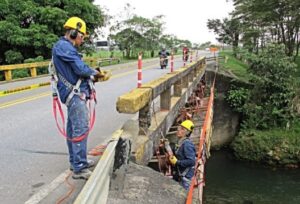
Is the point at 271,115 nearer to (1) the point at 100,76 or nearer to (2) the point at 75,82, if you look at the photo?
(1) the point at 100,76

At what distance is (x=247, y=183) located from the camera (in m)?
18.0

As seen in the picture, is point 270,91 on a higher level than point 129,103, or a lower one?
lower

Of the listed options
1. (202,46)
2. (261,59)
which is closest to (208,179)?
(261,59)

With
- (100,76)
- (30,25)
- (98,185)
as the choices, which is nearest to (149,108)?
(100,76)

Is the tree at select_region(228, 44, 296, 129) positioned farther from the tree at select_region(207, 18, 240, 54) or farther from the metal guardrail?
the tree at select_region(207, 18, 240, 54)

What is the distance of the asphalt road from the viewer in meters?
4.91

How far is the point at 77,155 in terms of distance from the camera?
4.60 meters

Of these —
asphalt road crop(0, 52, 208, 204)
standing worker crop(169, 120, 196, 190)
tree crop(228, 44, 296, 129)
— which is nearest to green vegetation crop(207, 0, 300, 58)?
tree crop(228, 44, 296, 129)

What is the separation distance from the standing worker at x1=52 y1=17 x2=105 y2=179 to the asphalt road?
2.25ft

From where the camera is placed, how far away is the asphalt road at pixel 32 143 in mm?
4910

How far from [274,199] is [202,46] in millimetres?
94928

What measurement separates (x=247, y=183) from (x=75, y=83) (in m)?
15.0

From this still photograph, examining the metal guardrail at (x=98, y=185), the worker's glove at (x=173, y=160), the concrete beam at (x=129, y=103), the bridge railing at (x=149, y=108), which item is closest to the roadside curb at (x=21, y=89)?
the bridge railing at (x=149, y=108)

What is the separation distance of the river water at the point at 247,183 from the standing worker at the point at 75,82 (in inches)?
466
